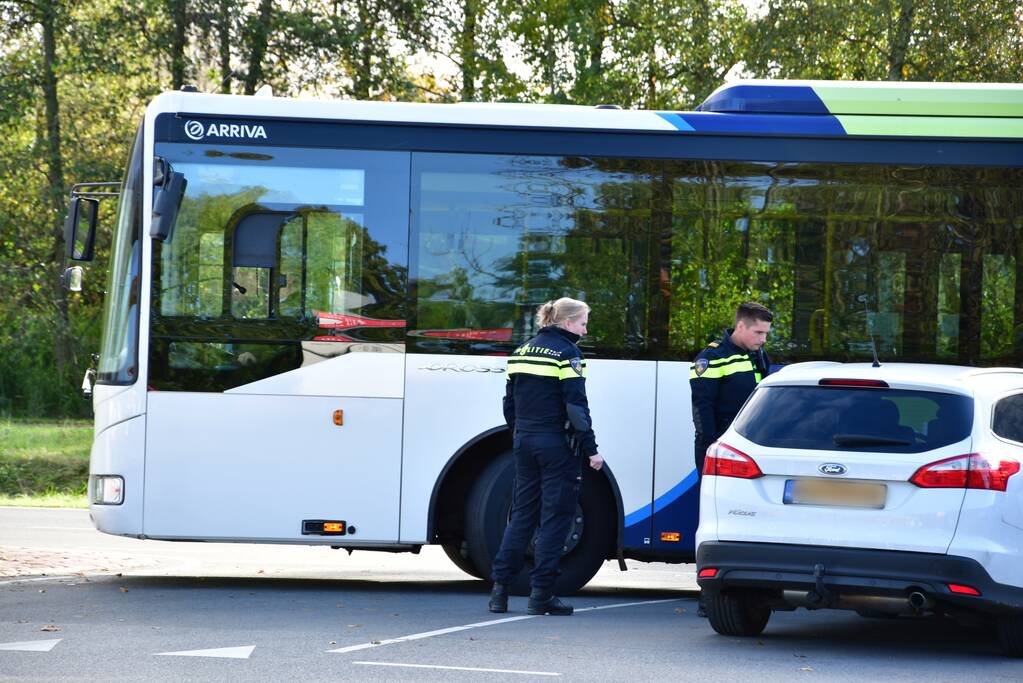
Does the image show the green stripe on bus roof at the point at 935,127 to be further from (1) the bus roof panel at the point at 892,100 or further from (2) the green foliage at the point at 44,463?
(2) the green foliage at the point at 44,463

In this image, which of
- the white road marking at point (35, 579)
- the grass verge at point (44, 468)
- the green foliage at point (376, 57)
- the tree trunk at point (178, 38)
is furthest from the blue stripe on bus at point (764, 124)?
the tree trunk at point (178, 38)

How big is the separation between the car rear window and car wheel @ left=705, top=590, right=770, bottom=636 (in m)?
0.96

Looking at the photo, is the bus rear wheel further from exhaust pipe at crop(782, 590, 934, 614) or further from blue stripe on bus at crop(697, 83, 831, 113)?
blue stripe on bus at crop(697, 83, 831, 113)

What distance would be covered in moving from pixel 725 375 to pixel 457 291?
192 centimetres

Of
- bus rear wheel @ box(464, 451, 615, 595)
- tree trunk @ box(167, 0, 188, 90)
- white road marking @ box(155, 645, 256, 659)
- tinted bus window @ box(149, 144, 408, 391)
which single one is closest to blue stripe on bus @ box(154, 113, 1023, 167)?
tinted bus window @ box(149, 144, 408, 391)

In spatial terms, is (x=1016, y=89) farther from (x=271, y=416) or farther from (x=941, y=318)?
(x=271, y=416)

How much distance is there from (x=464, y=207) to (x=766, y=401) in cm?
293

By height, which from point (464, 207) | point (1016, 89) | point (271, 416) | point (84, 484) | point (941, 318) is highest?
point (1016, 89)

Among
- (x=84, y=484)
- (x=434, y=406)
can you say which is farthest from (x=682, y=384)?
(x=84, y=484)

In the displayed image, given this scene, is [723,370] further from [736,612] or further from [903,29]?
[903,29]

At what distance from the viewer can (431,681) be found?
6918 mm

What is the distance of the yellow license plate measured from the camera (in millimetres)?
7664

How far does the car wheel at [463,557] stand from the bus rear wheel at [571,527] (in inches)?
6.9

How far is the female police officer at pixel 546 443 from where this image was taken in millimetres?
9141
